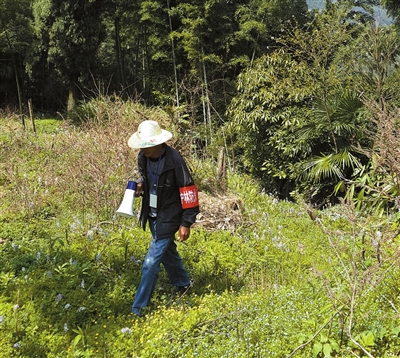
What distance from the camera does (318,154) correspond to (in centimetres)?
881

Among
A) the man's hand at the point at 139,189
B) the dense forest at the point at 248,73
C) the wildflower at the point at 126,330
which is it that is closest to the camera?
the wildflower at the point at 126,330

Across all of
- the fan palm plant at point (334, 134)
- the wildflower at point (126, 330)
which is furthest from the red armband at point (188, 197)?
the fan palm plant at point (334, 134)

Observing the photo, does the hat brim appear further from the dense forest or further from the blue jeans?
the dense forest

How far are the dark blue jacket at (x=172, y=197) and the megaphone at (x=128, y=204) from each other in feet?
0.69

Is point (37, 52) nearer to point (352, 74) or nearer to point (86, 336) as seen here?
point (352, 74)

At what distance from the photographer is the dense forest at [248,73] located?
25.0ft

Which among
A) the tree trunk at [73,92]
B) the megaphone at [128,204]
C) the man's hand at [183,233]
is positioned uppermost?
the megaphone at [128,204]

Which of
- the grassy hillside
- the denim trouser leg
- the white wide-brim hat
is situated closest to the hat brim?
the white wide-brim hat

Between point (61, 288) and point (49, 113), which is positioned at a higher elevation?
point (61, 288)

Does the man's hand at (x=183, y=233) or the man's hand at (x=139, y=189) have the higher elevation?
the man's hand at (x=139, y=189)

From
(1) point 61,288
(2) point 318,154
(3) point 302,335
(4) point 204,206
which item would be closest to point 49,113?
(2) point 318,154

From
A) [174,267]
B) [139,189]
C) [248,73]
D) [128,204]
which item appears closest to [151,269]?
[174,267]

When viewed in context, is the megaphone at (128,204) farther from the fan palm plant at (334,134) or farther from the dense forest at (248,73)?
the fan palm plant at (334,134)

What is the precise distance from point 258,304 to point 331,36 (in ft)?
23.7
